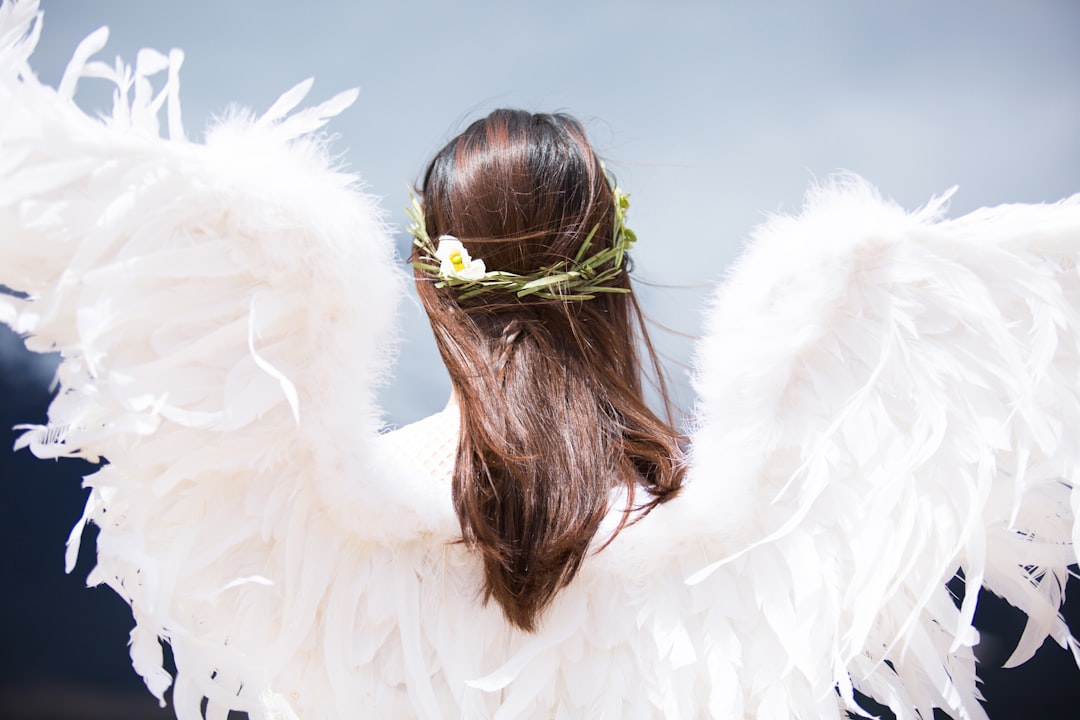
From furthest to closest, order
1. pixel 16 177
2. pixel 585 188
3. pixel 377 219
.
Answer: pixel 585 188 < pixel 377 219 < pixel 16 177

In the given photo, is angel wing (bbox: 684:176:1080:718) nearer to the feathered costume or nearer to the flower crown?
the feathered costume

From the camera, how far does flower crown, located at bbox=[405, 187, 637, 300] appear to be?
96 centimetres

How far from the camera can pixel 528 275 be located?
98cm

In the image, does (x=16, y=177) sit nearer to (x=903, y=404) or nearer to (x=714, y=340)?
(x=714, y=340)

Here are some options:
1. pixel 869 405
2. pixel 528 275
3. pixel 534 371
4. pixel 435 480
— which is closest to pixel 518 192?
pixel 528 275

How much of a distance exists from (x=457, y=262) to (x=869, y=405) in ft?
1.59

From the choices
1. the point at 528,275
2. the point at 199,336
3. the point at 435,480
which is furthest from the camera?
the point at 528,275

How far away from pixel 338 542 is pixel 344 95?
424mm

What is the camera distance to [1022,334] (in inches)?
31.6

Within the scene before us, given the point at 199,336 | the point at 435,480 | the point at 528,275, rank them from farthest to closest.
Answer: the point at 528,275 → the point at 435,480 → the point at 199,336

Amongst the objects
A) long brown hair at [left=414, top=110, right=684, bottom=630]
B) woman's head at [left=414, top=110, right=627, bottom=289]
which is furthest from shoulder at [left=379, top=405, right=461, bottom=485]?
woman's head at [left=414, top=110, right=627, bottom=289]

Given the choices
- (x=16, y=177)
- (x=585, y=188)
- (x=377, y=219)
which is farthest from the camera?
(x=585, y=188)

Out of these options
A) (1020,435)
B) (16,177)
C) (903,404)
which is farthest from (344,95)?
(1020,435)

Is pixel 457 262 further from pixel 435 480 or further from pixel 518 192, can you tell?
pixel 435 480
